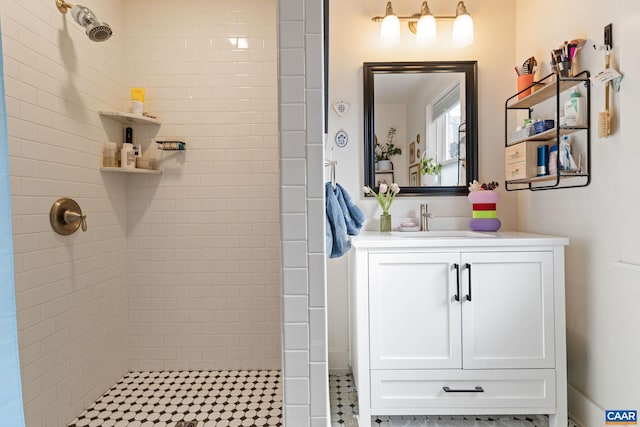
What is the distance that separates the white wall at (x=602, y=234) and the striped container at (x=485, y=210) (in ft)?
0.90

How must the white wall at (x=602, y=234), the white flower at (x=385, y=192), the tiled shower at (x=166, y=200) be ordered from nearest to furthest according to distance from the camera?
1. the white wall at (x=602, y=234)
2. the tiled shower at (x=166, y=200)
3. the white flower at (x=385, y=192)

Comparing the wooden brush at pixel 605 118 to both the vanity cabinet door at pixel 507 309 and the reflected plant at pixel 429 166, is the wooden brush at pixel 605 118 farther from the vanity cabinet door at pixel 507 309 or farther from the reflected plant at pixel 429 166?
the reflected plant at pixel 429 166

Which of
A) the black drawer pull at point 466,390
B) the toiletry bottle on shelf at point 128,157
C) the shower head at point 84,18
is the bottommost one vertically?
the black drawer pull at point 466,390

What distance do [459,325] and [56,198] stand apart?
211 centimetres

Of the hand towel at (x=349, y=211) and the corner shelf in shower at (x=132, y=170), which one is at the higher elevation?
the corner shelf in shower at (x=132, y=170)

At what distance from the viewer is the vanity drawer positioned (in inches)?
69.0

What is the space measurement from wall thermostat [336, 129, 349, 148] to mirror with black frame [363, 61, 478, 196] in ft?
0.42

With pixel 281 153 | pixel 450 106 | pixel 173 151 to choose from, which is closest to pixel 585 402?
pixel 450 106

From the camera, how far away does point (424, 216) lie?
7.71 ft

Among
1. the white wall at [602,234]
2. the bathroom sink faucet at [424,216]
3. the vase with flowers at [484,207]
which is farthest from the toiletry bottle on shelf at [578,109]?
the bathroom sink faucet at [424,216]

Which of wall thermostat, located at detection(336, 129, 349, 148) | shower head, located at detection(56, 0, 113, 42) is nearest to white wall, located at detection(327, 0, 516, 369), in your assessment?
wall thermostat, located at detection(336, 129, 349, 148)

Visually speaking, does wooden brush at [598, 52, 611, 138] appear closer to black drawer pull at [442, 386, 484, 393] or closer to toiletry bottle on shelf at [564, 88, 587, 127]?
toiletry bottle on shelf at [564, 88, 587, 127]

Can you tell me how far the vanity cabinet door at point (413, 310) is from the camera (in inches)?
69.3

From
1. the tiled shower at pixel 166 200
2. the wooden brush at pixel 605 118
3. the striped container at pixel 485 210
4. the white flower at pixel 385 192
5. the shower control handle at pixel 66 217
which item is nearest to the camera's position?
the wooden brush at pixel 605 118
